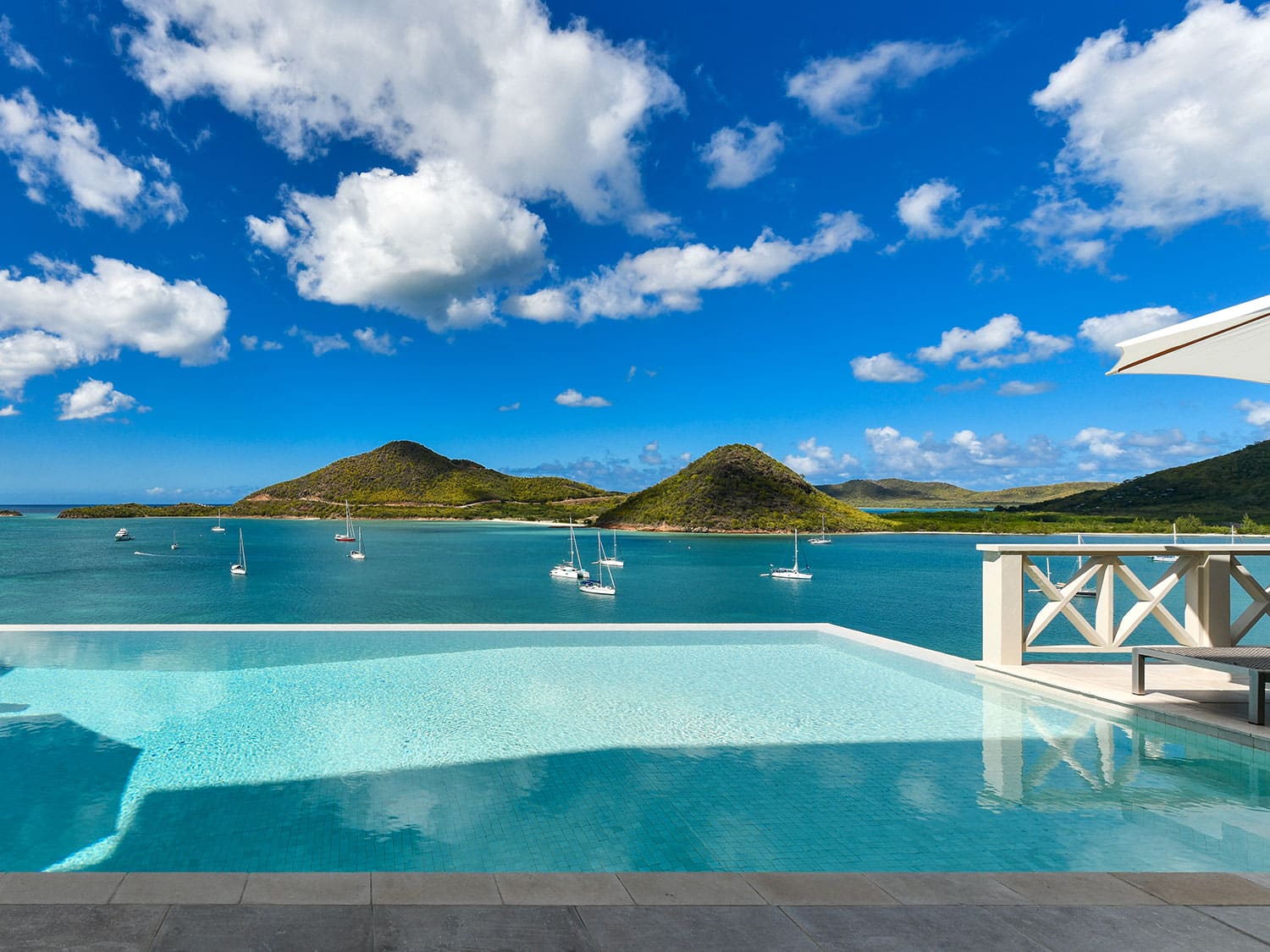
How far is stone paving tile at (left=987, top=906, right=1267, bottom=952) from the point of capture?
6.43 feet

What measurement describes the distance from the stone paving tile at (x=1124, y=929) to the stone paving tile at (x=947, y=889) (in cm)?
8

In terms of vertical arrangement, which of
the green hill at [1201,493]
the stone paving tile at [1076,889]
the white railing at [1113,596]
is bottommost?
the stone paving tile at [1076,889]

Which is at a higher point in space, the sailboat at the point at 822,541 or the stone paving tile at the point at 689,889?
the stone paving tile at the point at 689,889

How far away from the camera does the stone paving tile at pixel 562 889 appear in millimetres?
2189

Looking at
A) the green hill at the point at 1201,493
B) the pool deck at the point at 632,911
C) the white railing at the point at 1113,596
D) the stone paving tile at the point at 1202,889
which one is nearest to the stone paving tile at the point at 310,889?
the pool deck at the point at 632,911

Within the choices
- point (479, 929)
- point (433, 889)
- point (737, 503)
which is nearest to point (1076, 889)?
point (479, 929)

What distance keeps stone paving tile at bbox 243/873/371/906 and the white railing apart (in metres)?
5.27

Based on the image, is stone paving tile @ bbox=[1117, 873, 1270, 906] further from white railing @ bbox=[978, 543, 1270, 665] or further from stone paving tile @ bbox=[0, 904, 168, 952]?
white railing @ bbox=[978, 543, 1270, 665]

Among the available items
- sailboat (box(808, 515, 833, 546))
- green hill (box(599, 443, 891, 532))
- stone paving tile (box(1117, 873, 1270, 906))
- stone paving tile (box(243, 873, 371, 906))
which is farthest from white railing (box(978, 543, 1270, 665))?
green hill (box(599, 443, 891, 532))

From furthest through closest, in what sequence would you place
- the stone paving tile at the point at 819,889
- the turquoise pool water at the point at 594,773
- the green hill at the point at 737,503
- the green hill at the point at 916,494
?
the green hill at the point at 916,494
the green hill at the point at 737,503
the turquoise pool water at the point at 594,773
the stone paving tile at the point at 819,889

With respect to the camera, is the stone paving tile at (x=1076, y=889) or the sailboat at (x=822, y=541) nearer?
the stone paving tile at (x=1076, y=889)

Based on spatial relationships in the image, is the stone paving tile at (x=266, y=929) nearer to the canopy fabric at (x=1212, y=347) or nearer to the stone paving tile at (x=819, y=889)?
the stone paving tile at (x=819, y=889)

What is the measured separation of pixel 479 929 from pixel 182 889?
39.4 inches

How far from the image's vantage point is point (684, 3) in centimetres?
1320
